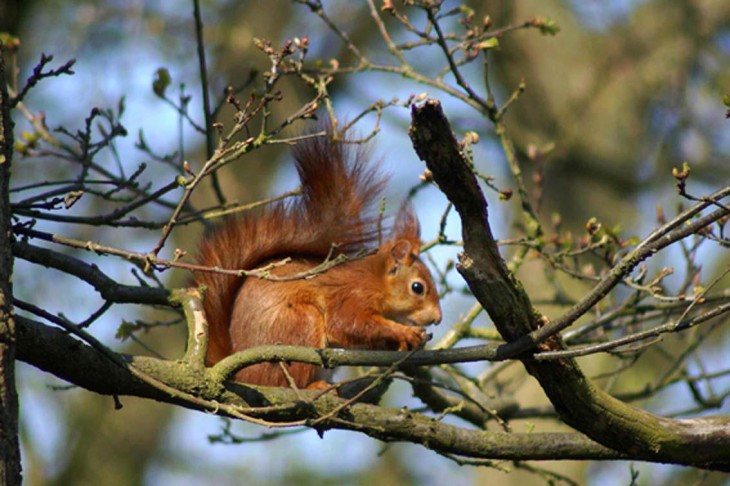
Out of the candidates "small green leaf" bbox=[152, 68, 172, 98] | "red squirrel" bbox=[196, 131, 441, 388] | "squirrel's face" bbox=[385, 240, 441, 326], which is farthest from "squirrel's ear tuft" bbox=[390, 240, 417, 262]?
"small green leaf" bbox=[152, 68, 172, 98]

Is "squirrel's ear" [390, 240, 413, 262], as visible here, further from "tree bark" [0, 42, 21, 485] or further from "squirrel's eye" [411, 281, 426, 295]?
"tree bark" [0, 42, 21, 485]

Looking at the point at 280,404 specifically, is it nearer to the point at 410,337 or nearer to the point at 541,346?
the point at 541,346

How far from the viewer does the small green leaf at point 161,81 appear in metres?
3.01

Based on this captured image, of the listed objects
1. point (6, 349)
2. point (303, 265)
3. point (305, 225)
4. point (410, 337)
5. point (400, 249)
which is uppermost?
point (400, 249)

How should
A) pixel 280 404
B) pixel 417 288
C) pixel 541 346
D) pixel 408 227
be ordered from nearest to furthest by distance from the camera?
pixel 541 346
pixel 280 404
pixel 417 288
pixel 408 227

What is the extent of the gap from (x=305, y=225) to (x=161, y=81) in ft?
2.17

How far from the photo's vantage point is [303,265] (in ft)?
10.4

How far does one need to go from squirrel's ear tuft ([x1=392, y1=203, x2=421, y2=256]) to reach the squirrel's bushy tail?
16.6 inches

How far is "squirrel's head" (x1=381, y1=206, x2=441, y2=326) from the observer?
3.51m

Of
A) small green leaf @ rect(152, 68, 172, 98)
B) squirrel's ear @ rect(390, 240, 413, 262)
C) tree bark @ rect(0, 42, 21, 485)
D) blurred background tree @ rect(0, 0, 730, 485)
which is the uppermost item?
blurred background tree @ rect(0, 0, 730, 485)

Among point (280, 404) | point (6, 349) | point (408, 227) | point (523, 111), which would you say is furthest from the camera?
point (523, 111)

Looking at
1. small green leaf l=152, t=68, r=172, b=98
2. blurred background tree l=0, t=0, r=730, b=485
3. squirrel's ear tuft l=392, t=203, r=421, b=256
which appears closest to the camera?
small green leaf l=152, t=68, r=172, b=98

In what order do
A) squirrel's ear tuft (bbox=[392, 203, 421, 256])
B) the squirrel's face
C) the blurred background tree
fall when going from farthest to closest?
the blurred background tree
squirrel's ear tuft (bbox=[392, 203, 421, 256])
the squirrel's face

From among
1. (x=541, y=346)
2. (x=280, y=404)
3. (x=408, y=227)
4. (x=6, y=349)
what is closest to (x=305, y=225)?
(x=408, y=227)
